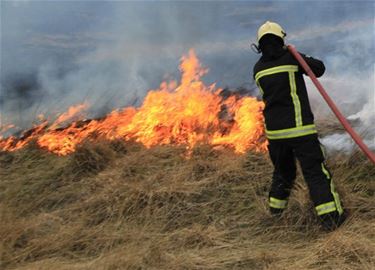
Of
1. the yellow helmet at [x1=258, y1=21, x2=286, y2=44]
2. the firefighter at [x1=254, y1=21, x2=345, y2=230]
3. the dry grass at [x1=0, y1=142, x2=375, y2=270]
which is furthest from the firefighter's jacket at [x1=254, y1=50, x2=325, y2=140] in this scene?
the dry grass at [x1=0, y1=142, x2=375, y2=270]

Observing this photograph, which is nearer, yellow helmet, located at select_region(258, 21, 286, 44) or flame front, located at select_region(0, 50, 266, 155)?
yellow helmet, located at select_region(258, 21, 286, 44)

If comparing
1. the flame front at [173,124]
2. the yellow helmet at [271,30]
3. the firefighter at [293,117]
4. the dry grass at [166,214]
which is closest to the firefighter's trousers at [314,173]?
the firefighter at [293,117]

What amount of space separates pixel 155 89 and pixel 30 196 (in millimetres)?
2697

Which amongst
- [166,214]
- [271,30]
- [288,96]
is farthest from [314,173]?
[166,214]

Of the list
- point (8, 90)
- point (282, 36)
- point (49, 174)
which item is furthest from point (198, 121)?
point (8, 90)

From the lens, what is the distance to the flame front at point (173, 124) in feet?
18.2

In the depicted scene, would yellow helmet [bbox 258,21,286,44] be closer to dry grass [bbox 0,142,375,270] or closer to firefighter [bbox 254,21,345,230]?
firefighter [bbox 254,21,345,230]

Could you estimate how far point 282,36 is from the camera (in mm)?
3611

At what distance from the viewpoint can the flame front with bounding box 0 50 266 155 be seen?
5.56 metres

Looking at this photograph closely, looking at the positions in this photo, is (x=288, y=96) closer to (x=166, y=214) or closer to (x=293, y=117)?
(x=293, y=117)

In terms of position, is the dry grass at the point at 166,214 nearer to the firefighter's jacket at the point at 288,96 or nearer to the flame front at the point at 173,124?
the flame front at the point at 173,124

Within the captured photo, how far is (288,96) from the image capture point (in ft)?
11.8

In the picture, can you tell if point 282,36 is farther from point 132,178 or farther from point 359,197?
point 132,178

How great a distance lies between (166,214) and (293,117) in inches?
57.9
